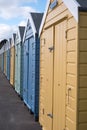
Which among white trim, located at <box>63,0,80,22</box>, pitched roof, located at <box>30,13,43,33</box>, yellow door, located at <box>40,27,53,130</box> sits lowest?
yellow door, located at <box>40,27,53,130</box>

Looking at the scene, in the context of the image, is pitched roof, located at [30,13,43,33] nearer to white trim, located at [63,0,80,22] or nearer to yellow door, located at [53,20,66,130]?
yellow door, located at [53,20,66,130]

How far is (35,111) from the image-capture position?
9.78 metres

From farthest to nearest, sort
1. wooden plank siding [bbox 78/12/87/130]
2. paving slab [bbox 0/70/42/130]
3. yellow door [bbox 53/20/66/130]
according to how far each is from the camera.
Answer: paving slab [bbox 0/70/42/130]
yellow door [bbox 53/20/66/130]
wooden plank siding [bbox 78/12/87/130]

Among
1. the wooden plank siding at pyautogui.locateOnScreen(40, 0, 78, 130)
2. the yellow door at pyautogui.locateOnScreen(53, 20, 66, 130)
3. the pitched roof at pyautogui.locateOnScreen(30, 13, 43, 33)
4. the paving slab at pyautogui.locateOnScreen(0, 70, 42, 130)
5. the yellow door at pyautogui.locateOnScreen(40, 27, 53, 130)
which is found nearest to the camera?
the wooden plank siding at pyautogui.locateOnScreen(40, 0, 78, 130)

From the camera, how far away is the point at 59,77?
662cm

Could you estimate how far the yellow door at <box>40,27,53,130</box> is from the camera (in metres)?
7.52

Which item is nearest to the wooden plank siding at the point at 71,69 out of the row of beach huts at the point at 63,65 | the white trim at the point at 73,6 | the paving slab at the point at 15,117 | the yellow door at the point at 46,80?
the row of beach huts at the point at 63,65

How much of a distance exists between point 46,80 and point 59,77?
152 centimetres

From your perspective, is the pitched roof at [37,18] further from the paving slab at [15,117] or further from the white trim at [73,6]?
the white trim at [73,6]

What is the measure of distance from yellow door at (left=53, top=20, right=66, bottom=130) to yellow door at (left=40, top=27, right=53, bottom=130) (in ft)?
1.42

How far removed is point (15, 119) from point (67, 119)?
431 cm

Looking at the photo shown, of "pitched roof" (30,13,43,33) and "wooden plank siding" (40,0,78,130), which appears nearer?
"wooden plank siding" (40,0,78,130)

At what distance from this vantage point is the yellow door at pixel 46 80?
7.52 meters

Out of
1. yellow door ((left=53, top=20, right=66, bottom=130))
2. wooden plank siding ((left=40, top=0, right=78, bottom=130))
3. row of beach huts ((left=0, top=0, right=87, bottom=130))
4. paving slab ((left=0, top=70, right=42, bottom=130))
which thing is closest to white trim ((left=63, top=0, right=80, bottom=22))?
row of beach huts ((left=0, top=0, right=87, bottom=130))
